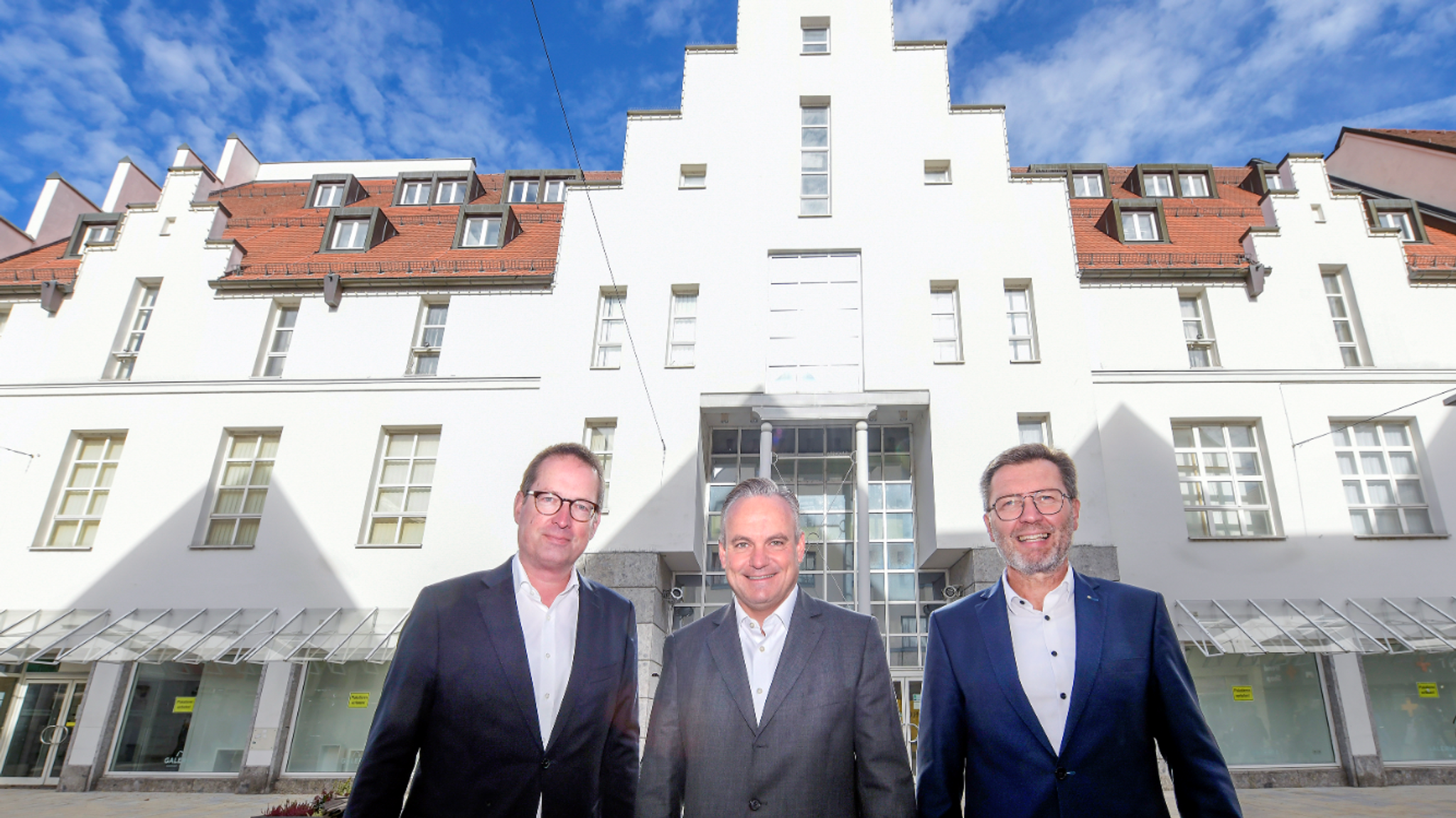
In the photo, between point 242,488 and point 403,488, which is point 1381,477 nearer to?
point 403,488

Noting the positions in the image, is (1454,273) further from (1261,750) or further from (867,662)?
(867,662)

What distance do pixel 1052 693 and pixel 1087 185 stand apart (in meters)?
24.3

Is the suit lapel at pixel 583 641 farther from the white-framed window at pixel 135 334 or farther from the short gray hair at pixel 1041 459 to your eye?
the white-framed window at pixel 135 334

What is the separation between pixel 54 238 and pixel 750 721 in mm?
29588

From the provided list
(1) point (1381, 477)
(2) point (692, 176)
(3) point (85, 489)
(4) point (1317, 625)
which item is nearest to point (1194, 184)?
(1) point (1381, 477)

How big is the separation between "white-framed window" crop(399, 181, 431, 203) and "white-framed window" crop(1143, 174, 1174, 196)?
23097 mm

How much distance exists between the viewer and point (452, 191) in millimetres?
24688

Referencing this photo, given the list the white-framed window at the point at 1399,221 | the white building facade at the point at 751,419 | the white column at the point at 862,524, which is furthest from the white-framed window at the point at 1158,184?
the white column at the point at 862,524

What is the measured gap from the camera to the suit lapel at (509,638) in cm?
316

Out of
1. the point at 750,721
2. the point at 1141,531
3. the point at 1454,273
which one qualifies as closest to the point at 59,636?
the point at 750,721

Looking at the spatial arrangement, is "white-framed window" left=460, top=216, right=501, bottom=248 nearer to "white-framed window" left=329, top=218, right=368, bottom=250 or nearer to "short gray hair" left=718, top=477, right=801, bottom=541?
"white-framed window" left=329, top=218, right=368, bottom=250

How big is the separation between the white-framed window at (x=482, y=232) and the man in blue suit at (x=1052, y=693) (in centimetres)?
1855

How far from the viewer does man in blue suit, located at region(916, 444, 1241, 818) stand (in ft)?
10.4

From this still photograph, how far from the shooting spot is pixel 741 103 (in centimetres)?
1848
